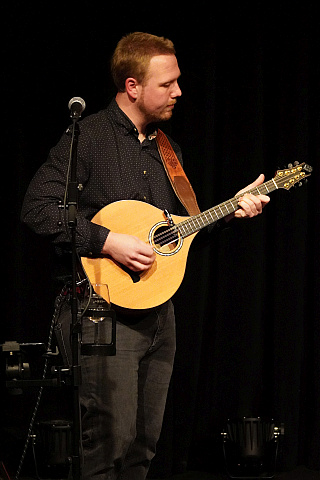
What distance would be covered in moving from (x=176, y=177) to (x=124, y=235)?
0.46m

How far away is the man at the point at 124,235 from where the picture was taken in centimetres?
264

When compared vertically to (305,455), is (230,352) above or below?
above

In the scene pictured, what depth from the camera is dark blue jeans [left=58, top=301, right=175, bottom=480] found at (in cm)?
262

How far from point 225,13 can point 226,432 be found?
8.60 feet

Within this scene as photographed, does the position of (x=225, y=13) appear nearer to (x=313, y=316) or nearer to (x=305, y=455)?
(x=313, y=316)

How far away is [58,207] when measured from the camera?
2.59 m

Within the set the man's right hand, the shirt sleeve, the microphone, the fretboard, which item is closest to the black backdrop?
the fretboard

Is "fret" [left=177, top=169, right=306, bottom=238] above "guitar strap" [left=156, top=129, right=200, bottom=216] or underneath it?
underneath

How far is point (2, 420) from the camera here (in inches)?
155

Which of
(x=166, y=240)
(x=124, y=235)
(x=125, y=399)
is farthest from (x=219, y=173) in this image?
(x=125, y=399)

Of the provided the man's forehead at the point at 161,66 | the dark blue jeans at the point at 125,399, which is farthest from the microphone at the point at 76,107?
the dark blue jeans at the point at 125,399

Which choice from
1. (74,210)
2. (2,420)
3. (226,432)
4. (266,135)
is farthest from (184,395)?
(74,210)

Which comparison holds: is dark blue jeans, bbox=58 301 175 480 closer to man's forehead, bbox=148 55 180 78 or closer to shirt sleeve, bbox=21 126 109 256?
shirt sleeve, bbox=21 126 109 256

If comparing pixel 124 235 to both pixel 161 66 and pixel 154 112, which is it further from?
pixel 161 66
